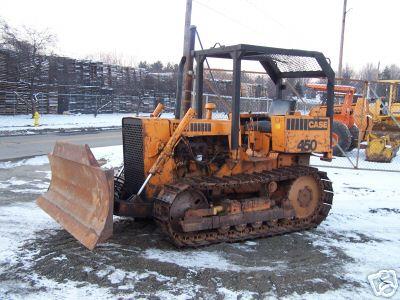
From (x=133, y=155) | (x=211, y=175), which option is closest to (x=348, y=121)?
(x=211, y=175)

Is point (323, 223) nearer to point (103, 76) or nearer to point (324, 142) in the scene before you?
point (324, 142)

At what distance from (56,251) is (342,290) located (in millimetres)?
3304

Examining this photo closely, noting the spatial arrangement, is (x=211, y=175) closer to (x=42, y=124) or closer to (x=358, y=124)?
(x=358, y=124)

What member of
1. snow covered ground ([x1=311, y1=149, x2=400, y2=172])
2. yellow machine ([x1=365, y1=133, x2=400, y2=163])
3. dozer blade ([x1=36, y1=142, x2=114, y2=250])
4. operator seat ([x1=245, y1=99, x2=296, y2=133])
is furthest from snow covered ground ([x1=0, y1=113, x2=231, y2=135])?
operator seat ([x1=245, y1=99, x2=296, y2=133])

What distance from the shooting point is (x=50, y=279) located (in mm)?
4777

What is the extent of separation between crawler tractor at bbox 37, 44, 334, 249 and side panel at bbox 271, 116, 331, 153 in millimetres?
15

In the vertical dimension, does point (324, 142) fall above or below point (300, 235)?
above

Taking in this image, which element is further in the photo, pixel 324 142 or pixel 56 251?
pixel 324 142

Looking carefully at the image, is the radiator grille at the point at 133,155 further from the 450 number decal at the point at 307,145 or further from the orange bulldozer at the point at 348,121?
the orange bulldozer at the point at 348,121

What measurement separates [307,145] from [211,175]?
Result: 1585 mm

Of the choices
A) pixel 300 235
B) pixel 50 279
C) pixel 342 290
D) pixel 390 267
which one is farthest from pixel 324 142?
pixel 50 279

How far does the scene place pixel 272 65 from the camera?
7918 millimetres

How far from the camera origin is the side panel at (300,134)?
6.79m

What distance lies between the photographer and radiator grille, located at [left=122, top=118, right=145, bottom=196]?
6172mm
